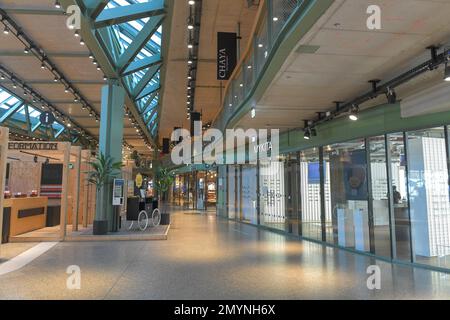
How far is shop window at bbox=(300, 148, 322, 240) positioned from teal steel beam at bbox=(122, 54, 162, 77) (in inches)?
242

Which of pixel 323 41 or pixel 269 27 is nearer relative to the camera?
pixel 323 41

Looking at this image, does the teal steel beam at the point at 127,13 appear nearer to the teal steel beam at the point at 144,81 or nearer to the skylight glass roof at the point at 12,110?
the teal steel beam at the point at 144,81

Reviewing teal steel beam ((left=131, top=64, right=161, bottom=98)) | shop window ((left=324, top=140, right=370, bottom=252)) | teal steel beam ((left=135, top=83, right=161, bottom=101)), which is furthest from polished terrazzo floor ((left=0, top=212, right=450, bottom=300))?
teal steel beam ((left=135, top=83, right=161, bottom=101))

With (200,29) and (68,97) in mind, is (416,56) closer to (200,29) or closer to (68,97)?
(200,29)

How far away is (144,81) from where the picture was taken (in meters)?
14.5

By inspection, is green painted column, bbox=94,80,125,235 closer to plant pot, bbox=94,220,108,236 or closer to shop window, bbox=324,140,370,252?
plant pot, bbox=94,220,108,236

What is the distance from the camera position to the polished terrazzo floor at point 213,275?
4605 millimetres

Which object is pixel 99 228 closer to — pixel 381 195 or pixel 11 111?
pixel 381 195

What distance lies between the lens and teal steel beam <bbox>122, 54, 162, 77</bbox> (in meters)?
11.9

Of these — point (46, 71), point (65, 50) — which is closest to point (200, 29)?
point (65, 50)

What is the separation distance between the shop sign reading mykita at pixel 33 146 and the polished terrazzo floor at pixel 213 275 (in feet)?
8.59

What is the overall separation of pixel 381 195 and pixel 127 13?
24.4 feet

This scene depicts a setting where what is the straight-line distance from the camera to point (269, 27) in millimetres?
5875

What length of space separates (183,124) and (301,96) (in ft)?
55.0
